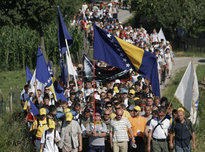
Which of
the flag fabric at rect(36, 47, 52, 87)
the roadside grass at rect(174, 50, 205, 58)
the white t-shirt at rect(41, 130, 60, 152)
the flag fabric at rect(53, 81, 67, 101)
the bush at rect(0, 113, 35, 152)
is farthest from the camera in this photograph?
the roadside grass at rect(174, 50, 205, 58)

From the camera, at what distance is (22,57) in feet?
88.2

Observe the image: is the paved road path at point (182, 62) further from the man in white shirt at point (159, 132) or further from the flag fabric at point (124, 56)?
the man in white shirt at point (159, 132)

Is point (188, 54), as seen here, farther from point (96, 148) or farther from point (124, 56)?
point (96, 148)

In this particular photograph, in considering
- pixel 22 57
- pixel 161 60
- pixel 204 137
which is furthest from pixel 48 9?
pixel 204 137

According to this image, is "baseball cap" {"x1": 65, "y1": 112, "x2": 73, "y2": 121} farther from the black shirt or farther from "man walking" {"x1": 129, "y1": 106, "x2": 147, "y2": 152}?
the black shirt

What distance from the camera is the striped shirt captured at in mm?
10766

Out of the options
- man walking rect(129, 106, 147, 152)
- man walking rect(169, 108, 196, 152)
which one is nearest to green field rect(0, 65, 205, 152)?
man walking rect(129, 106, 147, 152)

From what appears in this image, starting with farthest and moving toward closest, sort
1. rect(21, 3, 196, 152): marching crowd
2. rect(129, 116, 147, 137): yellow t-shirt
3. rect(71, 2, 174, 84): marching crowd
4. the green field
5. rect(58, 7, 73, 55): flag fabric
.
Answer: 1. rect(71, 2, 174, 84): marching crowd
2. rect(58, 7, 73, 55): flag fabric
3. the green field
4. rect(129, 116, 147, 137): yellow t-shirt
5. rect(21, 3, 196, 152): marching crowd

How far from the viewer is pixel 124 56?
40.0 ft

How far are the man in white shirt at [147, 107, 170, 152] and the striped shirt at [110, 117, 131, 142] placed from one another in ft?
1.82

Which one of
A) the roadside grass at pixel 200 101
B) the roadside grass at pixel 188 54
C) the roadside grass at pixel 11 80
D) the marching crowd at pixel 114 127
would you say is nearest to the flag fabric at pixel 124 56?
the marching crowd at pixel 114 127

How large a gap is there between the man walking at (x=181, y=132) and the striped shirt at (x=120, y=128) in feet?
3.50

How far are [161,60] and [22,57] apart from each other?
10061mm

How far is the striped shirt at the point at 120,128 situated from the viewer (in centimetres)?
1077
